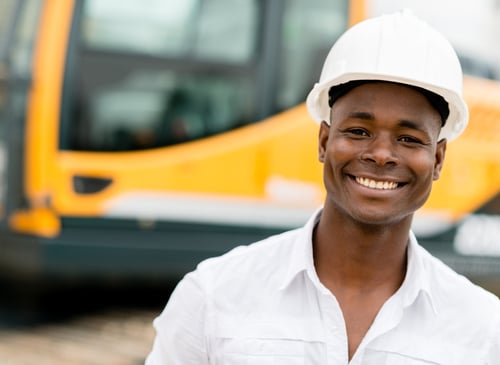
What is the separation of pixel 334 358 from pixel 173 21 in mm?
5122

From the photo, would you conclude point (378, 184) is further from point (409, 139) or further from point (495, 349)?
point (495, 349)

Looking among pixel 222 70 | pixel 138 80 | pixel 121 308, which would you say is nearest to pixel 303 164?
pixel 222 70

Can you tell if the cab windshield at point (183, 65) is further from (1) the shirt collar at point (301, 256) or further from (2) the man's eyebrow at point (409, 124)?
(2) the man's eyebrow at point (409, 124)

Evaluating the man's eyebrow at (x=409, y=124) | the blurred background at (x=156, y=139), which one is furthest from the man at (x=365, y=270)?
the blurred background at (x=156, y=139)

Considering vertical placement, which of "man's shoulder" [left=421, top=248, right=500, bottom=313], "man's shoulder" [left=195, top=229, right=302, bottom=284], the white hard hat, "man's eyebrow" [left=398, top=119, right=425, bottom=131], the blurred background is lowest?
the blurred background

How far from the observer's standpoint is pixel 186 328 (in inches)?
70.6

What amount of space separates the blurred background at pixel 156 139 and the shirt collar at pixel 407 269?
4335 mm

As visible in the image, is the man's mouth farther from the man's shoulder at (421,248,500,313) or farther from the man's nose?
the man's shoulder at (421,248,500,313)

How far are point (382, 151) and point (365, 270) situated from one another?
25 centimetres

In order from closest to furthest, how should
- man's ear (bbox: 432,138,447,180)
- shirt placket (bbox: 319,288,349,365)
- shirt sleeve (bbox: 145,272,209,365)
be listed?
shirt placket (bbox: 319,288,349,365) < shirt sleeve (bbox: 145,272,209,365) < man's ear (bbox: 432,138,447,180)

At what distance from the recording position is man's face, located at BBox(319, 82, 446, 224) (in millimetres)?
1739

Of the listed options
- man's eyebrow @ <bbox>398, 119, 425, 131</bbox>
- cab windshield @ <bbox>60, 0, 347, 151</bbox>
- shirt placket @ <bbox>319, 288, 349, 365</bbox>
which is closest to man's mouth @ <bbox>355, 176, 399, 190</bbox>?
man's eyebrow @ <bbox>398, 119, 425, 131</bbox>

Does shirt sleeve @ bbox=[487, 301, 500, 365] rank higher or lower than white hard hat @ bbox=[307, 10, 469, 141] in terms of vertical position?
lower

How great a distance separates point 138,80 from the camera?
6.44 metres
